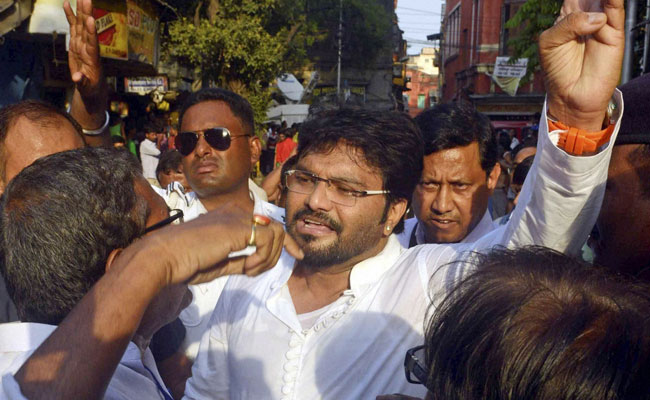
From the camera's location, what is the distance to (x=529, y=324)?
1.16 metres

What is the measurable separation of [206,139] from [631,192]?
119 inches

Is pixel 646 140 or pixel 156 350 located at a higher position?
pixel 646 140

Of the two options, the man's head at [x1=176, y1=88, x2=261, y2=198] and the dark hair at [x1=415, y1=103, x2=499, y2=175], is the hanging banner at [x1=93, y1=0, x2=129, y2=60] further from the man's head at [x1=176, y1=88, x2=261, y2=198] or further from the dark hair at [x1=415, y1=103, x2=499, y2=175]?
the dark hair at [x1=415, y1=103, x2=499, y2=175]

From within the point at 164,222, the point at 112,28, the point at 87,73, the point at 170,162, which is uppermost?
the point at 112,28

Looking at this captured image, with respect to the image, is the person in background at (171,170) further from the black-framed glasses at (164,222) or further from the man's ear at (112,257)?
the man's ear at (112,257)

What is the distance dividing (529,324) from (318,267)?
1.28 meters

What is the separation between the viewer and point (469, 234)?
11.2ft

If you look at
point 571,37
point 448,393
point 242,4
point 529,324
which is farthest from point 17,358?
point 242,4

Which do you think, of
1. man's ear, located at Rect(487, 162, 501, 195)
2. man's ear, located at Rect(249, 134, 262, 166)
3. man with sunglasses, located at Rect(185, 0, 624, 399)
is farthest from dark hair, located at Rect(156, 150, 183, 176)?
man with sunglasses, located at Rect(185, 0, 624, 399)

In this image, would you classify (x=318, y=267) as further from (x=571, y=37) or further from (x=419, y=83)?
(x=419, y=83)

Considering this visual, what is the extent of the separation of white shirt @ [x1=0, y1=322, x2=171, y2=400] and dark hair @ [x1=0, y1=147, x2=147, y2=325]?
3.3 inches

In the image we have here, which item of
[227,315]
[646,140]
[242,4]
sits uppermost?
[242,4]

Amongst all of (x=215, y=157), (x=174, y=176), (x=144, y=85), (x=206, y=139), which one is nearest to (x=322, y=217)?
(x=215, y=157)

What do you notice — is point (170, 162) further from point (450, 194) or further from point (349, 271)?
point (349, 271)
